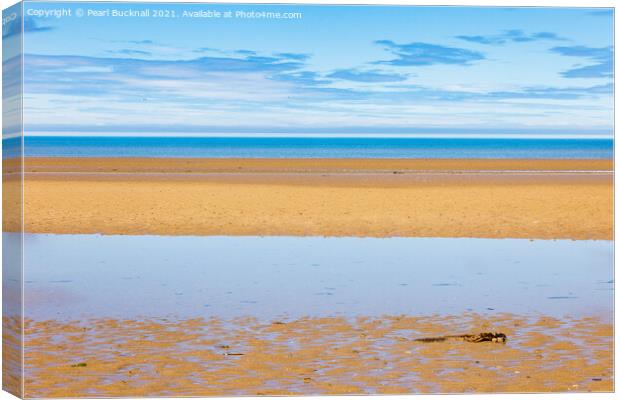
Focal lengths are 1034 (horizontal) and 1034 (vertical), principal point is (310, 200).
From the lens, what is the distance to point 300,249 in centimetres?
1747

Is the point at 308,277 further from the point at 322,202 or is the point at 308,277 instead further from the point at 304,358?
the point at 322,202

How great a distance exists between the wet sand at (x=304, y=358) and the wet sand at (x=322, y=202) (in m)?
1.50

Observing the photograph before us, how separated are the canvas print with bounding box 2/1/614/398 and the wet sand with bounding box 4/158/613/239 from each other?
1194 millimetres

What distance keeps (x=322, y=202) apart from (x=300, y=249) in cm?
894

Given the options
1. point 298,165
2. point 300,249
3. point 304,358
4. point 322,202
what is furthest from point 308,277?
point 298,165

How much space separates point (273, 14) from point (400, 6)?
1197 millimetres

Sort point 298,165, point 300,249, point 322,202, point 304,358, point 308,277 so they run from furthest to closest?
point 298,165 → point 322,202 → point 300,249 → point 308,277 → point 304,358

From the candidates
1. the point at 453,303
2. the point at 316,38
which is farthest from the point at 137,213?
the point at 316,38

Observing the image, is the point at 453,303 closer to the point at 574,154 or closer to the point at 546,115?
the point at 546,115

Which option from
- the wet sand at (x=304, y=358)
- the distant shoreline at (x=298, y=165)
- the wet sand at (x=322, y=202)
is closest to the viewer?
the wet sand at (x=304, y=358)

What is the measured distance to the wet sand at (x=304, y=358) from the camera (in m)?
9.02

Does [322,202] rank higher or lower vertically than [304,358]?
lower

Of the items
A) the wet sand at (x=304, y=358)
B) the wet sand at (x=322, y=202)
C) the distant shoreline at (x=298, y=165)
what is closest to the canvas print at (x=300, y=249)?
the wet sand at (x=304, y=358)

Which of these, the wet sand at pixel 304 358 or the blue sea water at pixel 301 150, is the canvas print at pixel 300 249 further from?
the blue sea water at pixel 301 150
